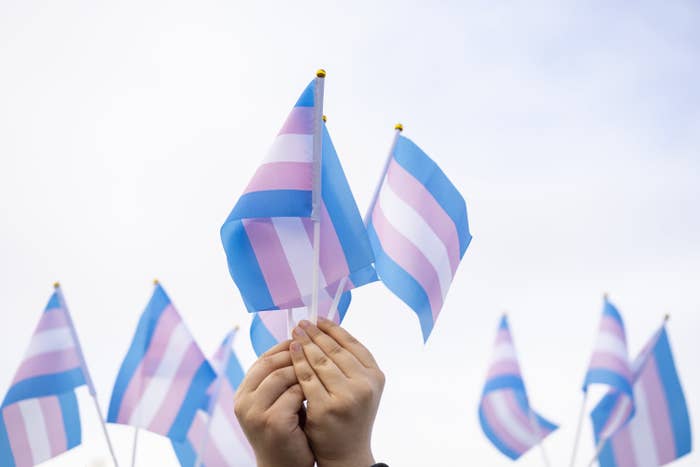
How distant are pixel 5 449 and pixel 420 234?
5.93m

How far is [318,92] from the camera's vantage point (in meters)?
2.66

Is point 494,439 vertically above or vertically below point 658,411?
below

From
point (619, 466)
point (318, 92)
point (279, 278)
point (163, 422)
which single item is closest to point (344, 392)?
point (279, 278)

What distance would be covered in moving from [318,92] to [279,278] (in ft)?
2.54

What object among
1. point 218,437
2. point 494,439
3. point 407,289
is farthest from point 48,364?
point 494,439

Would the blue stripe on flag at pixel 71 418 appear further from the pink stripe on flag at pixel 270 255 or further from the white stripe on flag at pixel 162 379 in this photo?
the pink stripe on flag at pixel 270 255

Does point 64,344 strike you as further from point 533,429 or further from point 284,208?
point 533,429

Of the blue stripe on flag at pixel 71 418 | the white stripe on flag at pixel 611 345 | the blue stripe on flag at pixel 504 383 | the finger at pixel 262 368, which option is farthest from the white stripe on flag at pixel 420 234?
the blue stripe on flag at pixel 504 383

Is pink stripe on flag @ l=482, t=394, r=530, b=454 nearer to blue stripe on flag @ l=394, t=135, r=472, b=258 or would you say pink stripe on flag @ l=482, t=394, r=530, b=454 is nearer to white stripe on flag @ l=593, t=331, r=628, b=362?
white stripe on flag @ l=593, t=331, r=628, b=362

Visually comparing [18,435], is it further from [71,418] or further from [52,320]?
[52,320]

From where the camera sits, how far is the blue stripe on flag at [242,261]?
2705 mm

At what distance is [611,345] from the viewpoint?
33.4 ft

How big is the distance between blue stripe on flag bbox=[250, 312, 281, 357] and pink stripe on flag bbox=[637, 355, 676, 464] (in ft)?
28.6

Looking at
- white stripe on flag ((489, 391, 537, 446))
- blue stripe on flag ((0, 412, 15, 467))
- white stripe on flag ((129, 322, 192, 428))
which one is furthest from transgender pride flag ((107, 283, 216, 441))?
white stripe on flag ((489, 391, 537, 446))
